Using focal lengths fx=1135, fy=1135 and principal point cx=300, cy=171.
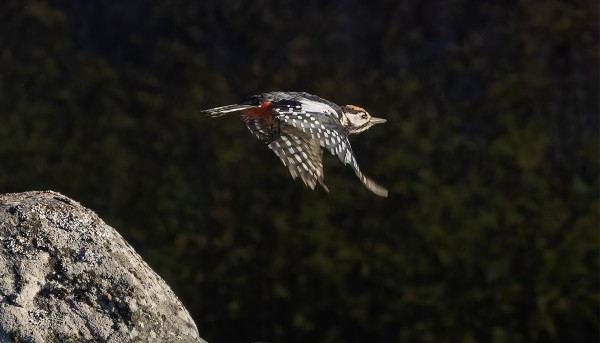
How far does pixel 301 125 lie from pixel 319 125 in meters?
0.11

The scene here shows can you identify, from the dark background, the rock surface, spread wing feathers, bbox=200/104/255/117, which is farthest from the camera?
the dark background

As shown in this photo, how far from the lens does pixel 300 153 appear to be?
6.27 meters

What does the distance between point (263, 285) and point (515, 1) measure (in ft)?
9.28

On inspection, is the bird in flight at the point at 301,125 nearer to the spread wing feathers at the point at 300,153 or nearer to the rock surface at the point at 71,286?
the spread wing feathers at the point at 300,153

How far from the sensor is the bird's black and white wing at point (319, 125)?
5.57 meters

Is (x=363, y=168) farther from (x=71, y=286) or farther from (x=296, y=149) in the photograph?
(x=71, y=286)

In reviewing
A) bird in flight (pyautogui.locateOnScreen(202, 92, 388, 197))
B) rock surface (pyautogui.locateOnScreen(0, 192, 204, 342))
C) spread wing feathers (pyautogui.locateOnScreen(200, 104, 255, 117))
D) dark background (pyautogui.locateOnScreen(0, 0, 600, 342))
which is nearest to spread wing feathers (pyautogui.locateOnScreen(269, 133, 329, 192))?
bird in flight (pyautogui.locateOnScreen(202, 92, 388, 197))

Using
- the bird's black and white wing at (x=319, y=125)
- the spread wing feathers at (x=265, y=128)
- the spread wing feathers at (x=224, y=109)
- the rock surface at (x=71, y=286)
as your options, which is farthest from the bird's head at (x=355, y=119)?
the rock surface at (x=71, y=286)

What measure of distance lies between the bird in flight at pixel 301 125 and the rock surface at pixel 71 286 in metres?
2.11

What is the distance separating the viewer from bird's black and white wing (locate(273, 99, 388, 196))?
557 cm

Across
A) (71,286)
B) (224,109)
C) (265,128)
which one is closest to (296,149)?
(265,128)

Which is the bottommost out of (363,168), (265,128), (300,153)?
(363,168)

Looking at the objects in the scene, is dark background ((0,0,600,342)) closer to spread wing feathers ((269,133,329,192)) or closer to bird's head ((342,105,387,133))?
bird's head ((342,105,387,133))

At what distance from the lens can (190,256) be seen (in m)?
8.57
